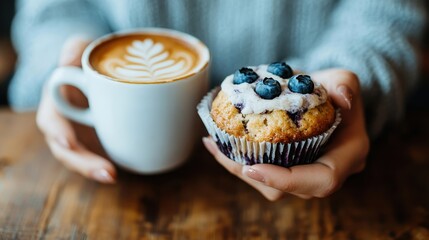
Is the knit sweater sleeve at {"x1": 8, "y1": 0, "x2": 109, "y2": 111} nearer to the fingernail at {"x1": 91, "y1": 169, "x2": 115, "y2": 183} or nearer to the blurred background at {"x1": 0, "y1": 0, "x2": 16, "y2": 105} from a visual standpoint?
the fingernail at {"x1": 91, "y1": 169, "x2": 115, "y2": 183}

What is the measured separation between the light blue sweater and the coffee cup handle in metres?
0.30

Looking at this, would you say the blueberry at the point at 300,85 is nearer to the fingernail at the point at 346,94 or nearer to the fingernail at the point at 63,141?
the fingernail at the point at 346,94

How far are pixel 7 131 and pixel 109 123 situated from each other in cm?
37

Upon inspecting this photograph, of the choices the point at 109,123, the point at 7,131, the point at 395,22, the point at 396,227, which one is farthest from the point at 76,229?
the point at 395,22

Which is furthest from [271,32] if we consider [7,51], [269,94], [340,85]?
[7,51]

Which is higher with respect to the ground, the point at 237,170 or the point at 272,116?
the point at 272,116

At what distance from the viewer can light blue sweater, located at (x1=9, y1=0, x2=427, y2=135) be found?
103cm

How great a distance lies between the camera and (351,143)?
0.82 meters

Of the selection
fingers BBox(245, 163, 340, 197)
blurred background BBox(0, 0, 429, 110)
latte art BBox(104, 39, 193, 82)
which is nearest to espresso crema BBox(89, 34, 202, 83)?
latte art BBox(104, 39, 193, 82)

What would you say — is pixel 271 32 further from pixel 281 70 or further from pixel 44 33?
pixel 44 33

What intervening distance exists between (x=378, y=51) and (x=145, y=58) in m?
0.50

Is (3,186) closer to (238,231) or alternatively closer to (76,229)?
(76,229)

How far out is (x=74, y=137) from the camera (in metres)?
0.94

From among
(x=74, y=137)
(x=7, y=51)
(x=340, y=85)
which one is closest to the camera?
(x=340, y=85)
